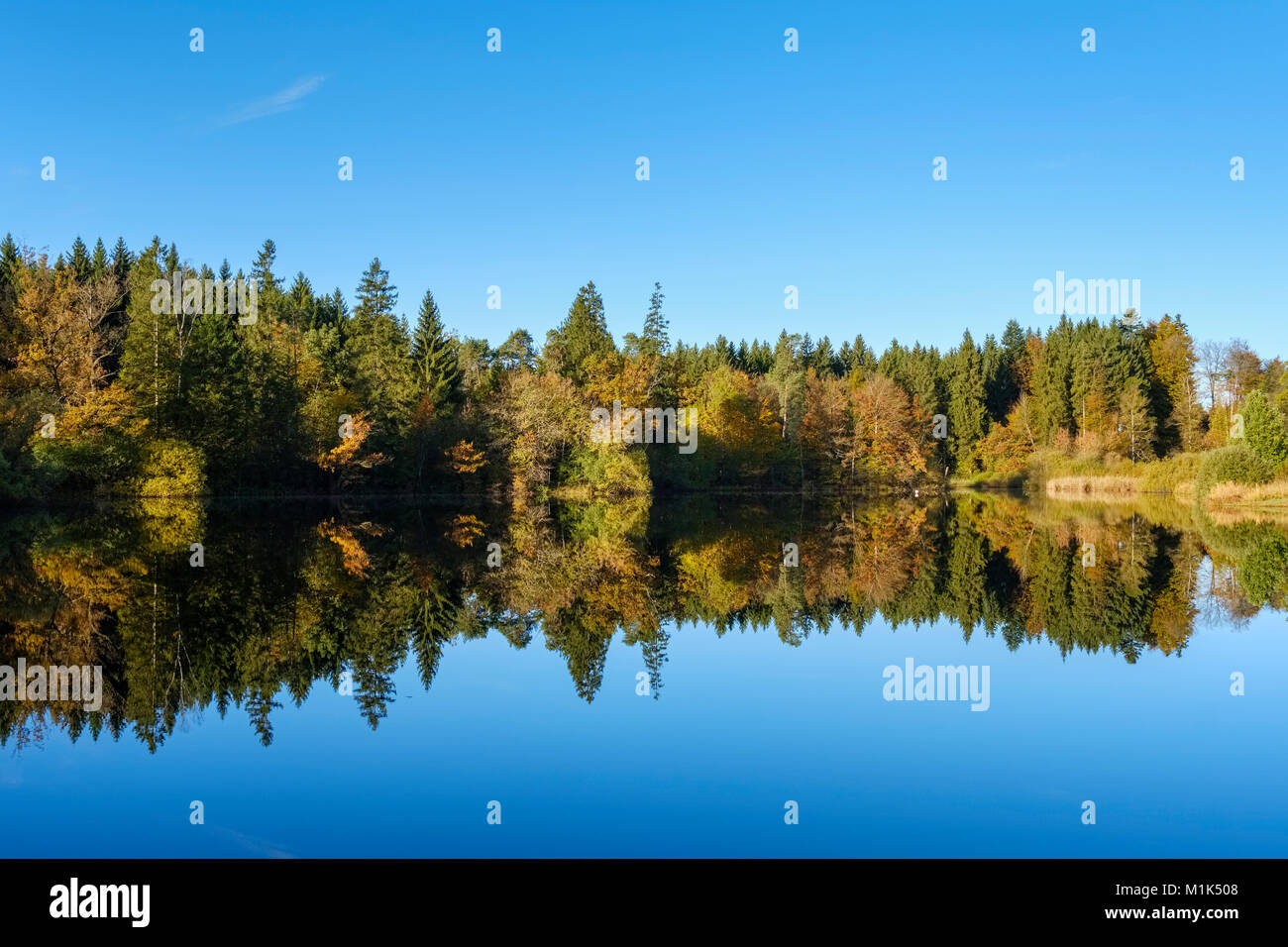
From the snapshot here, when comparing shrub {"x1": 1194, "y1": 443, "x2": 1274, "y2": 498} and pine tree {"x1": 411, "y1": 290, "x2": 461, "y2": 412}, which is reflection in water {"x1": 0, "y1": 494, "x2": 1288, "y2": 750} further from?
pine tree {"x1": 411, "y1": 290, "x2": 461, "y2": 412}

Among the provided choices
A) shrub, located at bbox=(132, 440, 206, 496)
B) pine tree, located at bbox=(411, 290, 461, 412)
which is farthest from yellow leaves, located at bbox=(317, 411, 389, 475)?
pine tree, located at bbox=(411, 290, 461, 412)

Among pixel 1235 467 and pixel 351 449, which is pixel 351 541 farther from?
pixel 1235 467

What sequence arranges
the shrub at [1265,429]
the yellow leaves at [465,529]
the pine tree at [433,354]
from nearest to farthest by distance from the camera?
the yellow leaves at [465,529], the shrub at [1265,429], the pine tree at [433,354]

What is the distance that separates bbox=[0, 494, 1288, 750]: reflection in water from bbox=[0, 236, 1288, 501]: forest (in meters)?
14.1

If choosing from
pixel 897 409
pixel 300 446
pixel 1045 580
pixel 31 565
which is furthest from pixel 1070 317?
pixel 31 565

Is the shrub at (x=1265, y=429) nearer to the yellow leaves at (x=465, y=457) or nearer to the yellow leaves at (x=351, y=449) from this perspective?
the yellow leaves at (x=465, y=457)

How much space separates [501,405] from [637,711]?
1915 inches

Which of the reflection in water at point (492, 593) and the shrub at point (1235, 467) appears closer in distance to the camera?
the reflection in water at point (492, 593)

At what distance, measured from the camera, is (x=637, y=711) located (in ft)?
31.6

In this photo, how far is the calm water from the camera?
258 inches

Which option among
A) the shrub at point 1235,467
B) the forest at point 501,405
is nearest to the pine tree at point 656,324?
the forest at point 501,405

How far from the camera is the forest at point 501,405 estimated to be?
149 ft

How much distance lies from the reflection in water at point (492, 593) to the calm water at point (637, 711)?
102mm

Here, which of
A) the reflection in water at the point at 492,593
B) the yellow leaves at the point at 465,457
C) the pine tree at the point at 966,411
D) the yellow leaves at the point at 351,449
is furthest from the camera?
the pine tree at the point at 966,411
